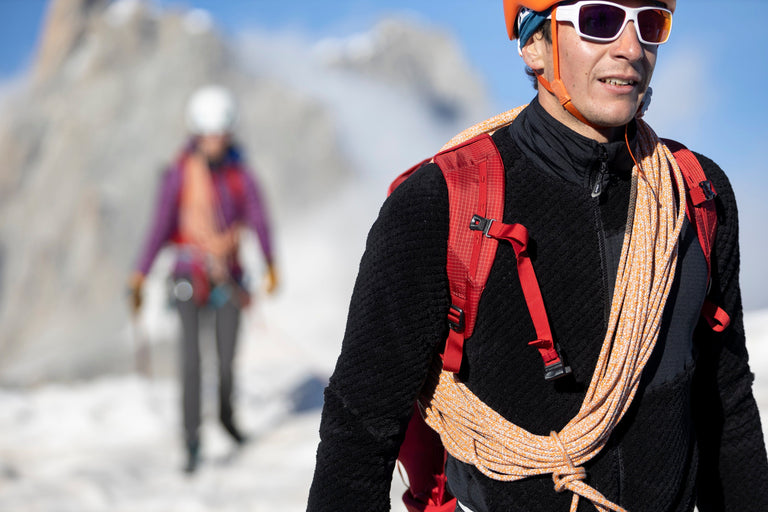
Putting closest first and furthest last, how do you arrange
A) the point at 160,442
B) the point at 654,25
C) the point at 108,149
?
the point at 654,25, the point at 160,442, the point at 108,149

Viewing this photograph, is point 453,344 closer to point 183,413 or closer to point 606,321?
point 606,321

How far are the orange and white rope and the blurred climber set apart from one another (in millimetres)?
3883

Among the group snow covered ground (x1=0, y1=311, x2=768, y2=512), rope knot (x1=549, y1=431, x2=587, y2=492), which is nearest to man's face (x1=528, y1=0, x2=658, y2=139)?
rope knot (x1=549, y1=431, x2=587, y2=492)

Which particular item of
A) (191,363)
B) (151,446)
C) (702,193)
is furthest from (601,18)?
(151,446)

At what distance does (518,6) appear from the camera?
1.39 meters

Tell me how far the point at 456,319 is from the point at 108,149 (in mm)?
31238

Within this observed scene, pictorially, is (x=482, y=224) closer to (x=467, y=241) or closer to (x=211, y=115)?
(x=467, y=241)

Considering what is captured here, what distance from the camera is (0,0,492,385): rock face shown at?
2589 centimetres

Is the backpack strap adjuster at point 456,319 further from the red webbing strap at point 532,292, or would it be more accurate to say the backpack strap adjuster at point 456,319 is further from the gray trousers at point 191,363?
the gray trousers at point 191,363

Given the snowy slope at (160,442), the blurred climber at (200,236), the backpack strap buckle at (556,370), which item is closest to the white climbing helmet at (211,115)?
the blurred climber at (200,236)

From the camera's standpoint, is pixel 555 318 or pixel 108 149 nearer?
pixel 555 318

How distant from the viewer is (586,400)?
1.25 meters

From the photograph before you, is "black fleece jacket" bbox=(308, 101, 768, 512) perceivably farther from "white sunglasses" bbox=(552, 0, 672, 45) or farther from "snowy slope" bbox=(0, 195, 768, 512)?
"snowy slope" bbox=(0, 195, 768, 512)

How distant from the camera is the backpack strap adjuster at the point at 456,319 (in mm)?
1218
